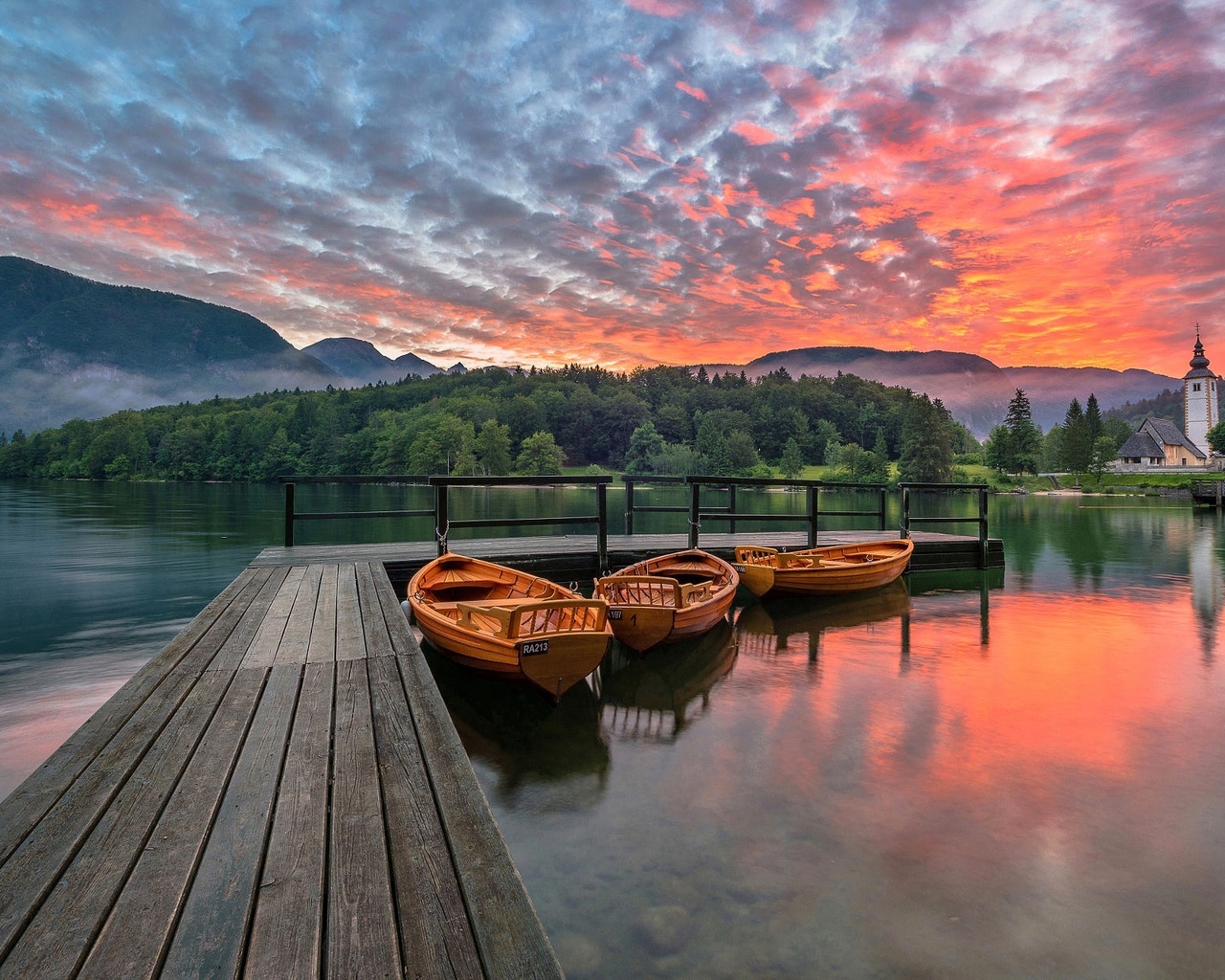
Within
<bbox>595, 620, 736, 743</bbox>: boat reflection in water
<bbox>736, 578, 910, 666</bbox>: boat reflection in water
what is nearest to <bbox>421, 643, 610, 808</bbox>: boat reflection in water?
<bbox>595, 620, 736, 743</bbox>: boat reflection in water

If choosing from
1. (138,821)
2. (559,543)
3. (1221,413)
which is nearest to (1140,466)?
(1221,413)

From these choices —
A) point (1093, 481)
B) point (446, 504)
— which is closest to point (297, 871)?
point (446, 504)

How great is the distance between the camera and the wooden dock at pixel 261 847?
5.68 feet

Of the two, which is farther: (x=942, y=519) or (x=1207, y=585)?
(x=1207, y=585)

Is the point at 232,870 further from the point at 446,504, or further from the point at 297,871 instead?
the point at 446,504

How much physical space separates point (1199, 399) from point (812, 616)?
128 meters

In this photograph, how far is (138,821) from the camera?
2361 millimetres

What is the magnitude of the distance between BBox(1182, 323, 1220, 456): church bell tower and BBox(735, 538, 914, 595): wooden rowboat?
124m

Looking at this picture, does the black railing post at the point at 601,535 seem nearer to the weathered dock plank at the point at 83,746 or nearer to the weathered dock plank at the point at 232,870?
the weathered dock plank at the point at 83,746

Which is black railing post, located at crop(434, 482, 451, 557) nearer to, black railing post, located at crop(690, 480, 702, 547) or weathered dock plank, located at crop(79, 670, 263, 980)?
black railing post, located at crop(690, 480, 702, 547)

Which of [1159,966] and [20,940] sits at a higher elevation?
[20,940]

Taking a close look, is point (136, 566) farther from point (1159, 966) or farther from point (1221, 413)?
point (1221, 413)

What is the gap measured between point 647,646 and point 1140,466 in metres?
108

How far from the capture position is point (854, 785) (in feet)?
15.9
